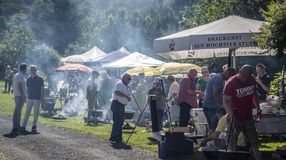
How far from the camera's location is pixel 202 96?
15273 mm

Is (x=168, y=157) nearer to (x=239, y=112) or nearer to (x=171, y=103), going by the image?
(x=239, y=112)

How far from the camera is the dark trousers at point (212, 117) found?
12562 millimetres

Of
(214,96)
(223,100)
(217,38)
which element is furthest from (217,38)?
(223,100)

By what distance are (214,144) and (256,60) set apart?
15.2 meters

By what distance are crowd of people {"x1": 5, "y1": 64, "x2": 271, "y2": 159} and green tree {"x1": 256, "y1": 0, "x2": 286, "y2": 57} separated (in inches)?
31.9

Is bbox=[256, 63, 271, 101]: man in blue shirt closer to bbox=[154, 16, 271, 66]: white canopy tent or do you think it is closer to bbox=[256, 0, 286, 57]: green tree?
bbox=[154, 16, 271, 66]: white canopy tent

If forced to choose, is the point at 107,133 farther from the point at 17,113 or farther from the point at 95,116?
the point at 95,116

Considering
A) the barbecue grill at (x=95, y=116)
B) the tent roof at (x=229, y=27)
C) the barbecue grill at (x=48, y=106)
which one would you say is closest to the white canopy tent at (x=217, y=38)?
the tent roof at (x=229, y=27)

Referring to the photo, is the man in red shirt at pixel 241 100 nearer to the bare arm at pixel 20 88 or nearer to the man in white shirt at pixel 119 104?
the man in white shirt at pixel 119 104

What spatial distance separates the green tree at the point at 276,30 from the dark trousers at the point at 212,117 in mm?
2139

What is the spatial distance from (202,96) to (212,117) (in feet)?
8.77

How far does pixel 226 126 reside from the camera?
39.4 ft

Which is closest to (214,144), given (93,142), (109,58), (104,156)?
(104,156)

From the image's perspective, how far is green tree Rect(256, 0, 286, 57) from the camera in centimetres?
1080
